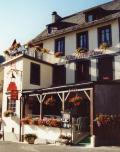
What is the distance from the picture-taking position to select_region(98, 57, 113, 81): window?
74.4ft

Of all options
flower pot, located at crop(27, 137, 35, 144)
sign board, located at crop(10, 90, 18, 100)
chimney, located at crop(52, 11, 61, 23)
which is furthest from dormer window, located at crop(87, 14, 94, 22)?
flower pot, located at crop(27, 137, 35, 144)

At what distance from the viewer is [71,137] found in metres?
19.0

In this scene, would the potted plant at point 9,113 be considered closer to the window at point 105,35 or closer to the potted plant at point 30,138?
the potted plant at point 30,138

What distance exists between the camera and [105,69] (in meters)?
23.1

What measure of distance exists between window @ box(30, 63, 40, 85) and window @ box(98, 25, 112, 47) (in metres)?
5.70

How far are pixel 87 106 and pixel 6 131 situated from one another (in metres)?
7.04

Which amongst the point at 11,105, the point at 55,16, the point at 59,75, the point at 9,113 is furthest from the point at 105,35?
the point at 9,113

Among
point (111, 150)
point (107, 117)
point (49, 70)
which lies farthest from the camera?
point (49, 70)

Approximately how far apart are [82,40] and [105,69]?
12.0ft

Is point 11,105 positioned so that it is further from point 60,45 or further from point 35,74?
point 60,45

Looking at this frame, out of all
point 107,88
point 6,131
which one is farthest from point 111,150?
point 6,131

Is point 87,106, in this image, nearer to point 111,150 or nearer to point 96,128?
point 96,128

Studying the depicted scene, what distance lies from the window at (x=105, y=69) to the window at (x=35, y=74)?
534 cm

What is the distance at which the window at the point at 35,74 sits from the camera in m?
24.7
